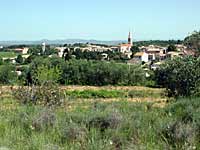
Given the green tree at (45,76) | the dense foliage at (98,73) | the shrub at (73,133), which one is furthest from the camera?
the dense foliage at (98,73)

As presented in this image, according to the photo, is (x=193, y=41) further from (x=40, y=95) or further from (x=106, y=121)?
(x=106, y=121)

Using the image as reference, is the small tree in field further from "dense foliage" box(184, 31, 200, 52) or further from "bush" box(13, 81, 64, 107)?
"dense foliage" box(184, 31, 200, 52)

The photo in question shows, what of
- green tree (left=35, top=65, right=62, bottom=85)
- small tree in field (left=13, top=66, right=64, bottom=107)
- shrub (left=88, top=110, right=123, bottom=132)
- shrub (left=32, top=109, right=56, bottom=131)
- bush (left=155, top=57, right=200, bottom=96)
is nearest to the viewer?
shrub (left=88, top=110, right=123, bottom=132)

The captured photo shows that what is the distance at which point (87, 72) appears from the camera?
172ft

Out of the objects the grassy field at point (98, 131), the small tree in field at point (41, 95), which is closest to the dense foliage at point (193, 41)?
the small tree in field at point (41, 95)

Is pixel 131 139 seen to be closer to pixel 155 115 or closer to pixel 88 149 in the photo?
pixel 88 149

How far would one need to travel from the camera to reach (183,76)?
728 inches

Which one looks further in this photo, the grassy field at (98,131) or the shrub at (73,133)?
the shrub at (73,133)

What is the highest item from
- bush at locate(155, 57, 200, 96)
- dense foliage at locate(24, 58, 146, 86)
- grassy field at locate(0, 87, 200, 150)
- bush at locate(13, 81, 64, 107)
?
grassy field at locate(0, 87, 200, 150)

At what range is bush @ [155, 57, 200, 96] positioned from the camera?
17.8m

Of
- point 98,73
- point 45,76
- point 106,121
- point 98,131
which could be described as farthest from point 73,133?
point 98,73

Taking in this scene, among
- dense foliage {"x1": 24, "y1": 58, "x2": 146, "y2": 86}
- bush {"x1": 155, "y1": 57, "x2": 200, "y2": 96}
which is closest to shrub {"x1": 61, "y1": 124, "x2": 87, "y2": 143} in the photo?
bush {"x1": 155, "y1": 57, "x2": 200, "y2": 96}

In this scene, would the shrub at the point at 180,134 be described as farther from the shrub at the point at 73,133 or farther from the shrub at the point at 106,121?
the shrub at the point at 73,133

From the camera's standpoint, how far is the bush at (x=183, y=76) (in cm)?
1775
